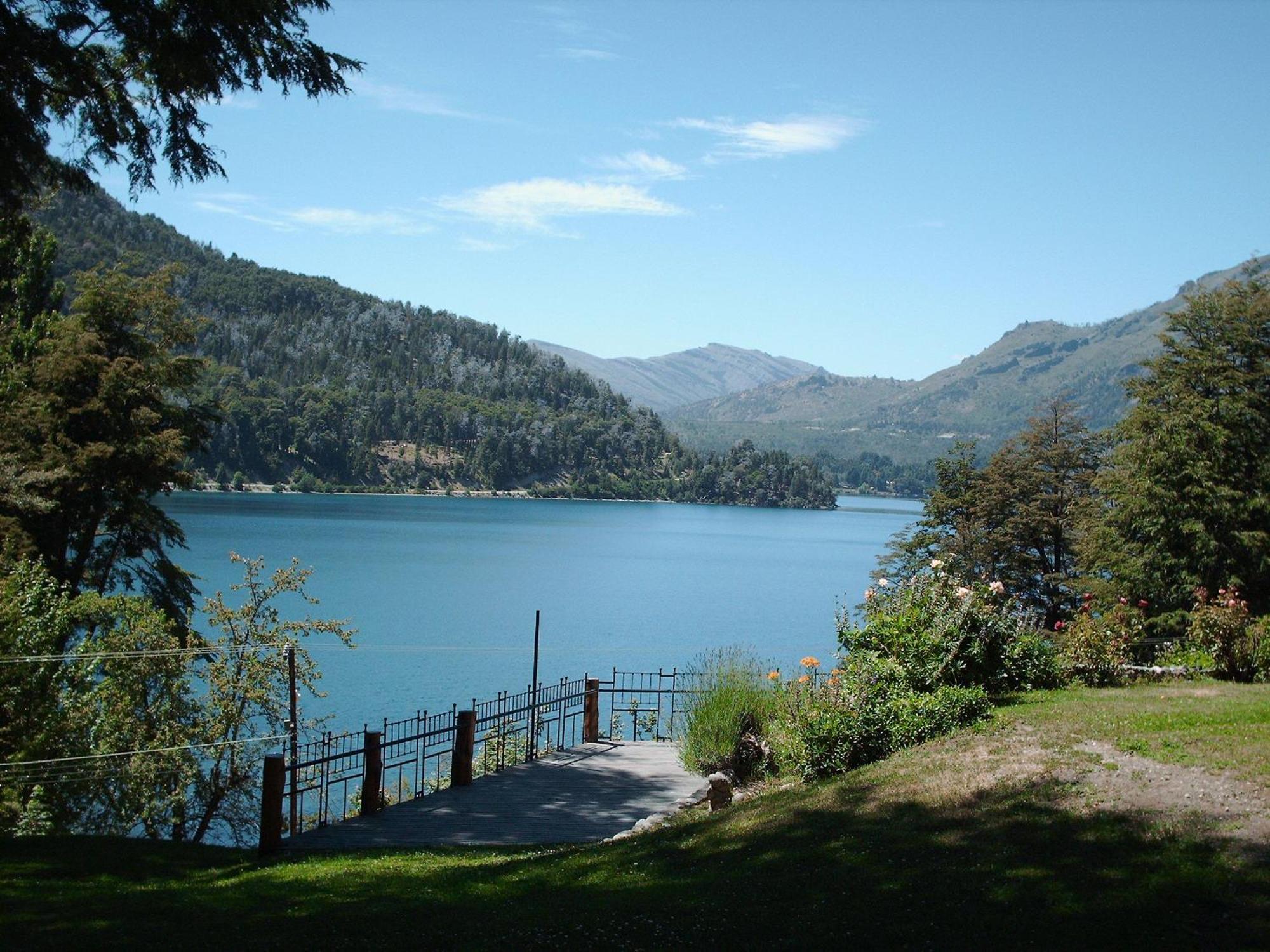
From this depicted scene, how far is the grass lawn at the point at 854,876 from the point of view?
5.37 meters

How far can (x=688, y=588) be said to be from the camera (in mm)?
68000

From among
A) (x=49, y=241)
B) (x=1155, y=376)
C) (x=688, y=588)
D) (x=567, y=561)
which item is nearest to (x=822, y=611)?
(x=688, y=588)

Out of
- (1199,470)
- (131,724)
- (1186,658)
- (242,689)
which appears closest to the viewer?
(1186,658)

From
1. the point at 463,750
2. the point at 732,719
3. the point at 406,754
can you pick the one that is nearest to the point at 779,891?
the point at 732,719

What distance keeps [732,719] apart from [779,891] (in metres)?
7.37

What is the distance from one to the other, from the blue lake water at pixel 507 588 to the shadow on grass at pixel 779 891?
15555 mm

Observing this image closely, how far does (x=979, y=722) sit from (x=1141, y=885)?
415 cm

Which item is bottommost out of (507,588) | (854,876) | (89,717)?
(507,588)

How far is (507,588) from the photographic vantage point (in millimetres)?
62406

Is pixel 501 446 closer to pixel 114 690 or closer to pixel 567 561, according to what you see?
pixel 567 561

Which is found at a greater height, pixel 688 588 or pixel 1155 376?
pixel 1155 376

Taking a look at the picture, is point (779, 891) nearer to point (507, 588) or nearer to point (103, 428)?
point (103, 428)

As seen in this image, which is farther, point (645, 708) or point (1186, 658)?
point (645, 708)

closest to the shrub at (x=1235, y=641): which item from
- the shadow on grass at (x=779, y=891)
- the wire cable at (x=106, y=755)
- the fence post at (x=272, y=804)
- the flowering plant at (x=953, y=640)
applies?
the flowering plant at (x=953, y=640)
